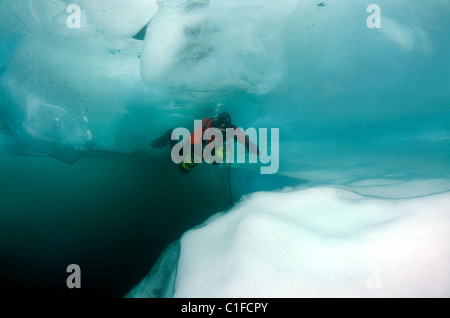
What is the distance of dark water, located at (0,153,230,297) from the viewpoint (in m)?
3.93

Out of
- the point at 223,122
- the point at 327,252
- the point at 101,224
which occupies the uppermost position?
the point at 223,122

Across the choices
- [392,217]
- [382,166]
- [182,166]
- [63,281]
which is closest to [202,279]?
[392,217]

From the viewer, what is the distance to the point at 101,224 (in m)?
5.48

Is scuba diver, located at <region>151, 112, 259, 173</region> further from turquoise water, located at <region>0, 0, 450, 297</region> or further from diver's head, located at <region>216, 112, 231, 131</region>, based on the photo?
turquoise water, located at <region>0, 0, 450, 297</region>

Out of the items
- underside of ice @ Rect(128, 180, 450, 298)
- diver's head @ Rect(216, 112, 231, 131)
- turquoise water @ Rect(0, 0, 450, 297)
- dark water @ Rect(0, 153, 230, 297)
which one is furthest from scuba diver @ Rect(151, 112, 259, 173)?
dark water @ Rect(0, 153, 230, 297)

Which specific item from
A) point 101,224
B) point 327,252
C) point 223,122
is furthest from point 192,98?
point 327,252

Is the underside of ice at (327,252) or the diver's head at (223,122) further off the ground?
the diver's head at (223,122)

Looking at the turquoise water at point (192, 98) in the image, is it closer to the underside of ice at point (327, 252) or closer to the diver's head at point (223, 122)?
the underside of ice at point (327, 252)

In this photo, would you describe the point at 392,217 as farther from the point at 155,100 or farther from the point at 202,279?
the point at 155,100

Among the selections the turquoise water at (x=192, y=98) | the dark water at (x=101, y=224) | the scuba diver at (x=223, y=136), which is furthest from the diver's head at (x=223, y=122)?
the dark water at (x=101, y=224)

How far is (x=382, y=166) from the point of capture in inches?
161

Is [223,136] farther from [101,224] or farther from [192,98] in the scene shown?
[101,224]

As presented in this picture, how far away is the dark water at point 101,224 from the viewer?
3.93 m

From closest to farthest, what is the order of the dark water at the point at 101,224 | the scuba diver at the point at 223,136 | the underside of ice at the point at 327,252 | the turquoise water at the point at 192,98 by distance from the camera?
the underside of ice at the point at 327,252, the scuba diver at the point at 223,136, the turquoise water at the point at 192,98, the dark water at the point at 101,224
